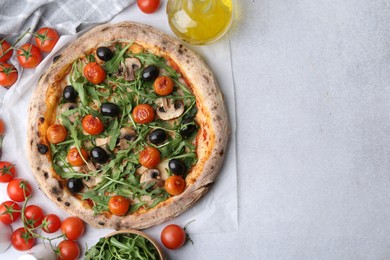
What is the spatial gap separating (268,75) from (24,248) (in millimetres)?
1789

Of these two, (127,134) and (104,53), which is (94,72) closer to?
(104,53)

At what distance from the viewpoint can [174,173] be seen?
126 inches

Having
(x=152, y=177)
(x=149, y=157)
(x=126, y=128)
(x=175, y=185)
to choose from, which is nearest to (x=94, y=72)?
(x=126, y=128)

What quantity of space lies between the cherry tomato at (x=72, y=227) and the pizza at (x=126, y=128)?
0.18ft

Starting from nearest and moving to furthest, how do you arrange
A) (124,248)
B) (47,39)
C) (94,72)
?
(124,248)
(94,72)
(47,39)

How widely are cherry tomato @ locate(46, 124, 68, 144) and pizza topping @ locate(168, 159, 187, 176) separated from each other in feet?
2.13

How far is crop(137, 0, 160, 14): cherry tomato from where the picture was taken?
11.0 feet

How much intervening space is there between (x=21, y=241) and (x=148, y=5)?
Result: 159 cm

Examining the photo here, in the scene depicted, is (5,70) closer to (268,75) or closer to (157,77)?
(157,77)

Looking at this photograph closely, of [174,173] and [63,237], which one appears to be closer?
[174,173]

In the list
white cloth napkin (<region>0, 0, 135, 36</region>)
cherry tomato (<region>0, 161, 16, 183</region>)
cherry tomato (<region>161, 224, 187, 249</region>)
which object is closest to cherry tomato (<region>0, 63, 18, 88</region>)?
white cloth napkin (<region>0, 0, 135, 36</region>)

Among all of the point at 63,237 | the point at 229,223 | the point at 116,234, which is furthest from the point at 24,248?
the point at 229,223

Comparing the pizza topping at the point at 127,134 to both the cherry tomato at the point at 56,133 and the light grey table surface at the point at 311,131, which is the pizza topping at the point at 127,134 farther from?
the light grey table surface at the point at 311,131

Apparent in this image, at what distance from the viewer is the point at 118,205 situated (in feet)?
10.6
